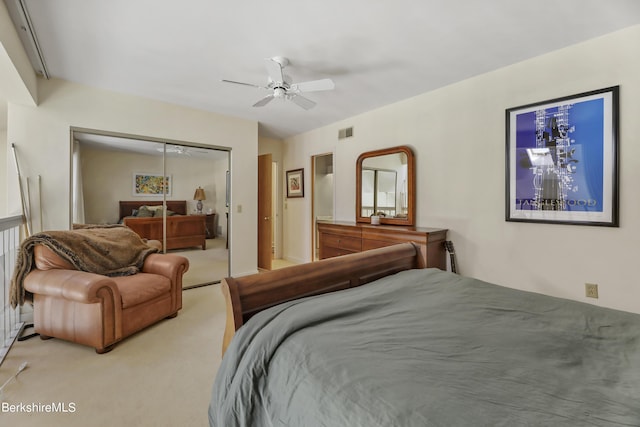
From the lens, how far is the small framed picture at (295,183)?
220 inches

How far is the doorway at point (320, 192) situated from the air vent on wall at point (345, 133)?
24.3 inches

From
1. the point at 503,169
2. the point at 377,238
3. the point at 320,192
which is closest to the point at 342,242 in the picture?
the point at 377,238

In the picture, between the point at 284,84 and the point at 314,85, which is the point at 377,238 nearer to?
the point at 314,85

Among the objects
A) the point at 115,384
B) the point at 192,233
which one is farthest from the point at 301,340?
the point at 192,233

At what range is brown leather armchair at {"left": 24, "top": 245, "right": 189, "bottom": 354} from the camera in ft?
7.25

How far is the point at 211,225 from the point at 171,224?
0.55 meters

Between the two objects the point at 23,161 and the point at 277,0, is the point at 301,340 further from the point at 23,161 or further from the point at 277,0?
the point at 23,161

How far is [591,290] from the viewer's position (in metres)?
2.47

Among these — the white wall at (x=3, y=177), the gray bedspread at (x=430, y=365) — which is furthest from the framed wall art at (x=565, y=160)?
the white wall at (x=3, y=177)

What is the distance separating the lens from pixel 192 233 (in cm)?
414

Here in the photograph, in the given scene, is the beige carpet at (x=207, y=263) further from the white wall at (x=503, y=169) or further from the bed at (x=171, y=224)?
the white wall at (x=503, y=169)

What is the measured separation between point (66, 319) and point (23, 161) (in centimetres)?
188

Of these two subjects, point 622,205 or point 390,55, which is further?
point 390,55

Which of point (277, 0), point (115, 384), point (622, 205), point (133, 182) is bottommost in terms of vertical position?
point (115, 384)
